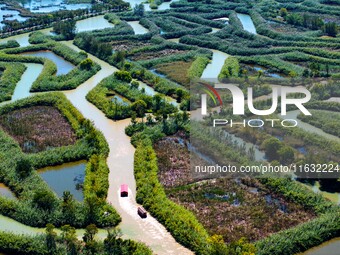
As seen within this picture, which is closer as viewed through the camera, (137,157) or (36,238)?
(36,238)

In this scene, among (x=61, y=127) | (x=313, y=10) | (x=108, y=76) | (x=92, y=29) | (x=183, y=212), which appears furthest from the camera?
(x=313, y=10)

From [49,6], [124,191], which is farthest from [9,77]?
[49,6]

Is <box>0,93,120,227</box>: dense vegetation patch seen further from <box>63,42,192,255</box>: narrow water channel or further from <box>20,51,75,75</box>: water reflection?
<box>20,51,75,75</box>: water reflection

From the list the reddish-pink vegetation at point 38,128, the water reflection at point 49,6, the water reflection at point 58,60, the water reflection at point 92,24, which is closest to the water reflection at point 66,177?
the reddish-pink vegetation at point 38,128

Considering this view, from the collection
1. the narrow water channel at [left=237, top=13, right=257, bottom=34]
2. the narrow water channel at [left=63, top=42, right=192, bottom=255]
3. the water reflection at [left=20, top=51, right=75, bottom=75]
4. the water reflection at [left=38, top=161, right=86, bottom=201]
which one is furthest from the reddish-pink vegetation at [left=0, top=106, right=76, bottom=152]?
the narrow water channel at [left=237, top=13, right=257, bottom=34]

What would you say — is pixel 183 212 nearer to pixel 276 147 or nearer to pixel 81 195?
pixel 81 195

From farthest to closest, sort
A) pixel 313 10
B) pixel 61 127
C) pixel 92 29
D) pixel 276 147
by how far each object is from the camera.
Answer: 1. pixel 313 10
2. pixel 92 29
3. pixel 61 127
4. pixel 276 147

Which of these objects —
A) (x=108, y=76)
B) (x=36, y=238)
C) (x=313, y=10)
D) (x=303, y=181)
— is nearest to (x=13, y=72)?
(x=108, y=76)
